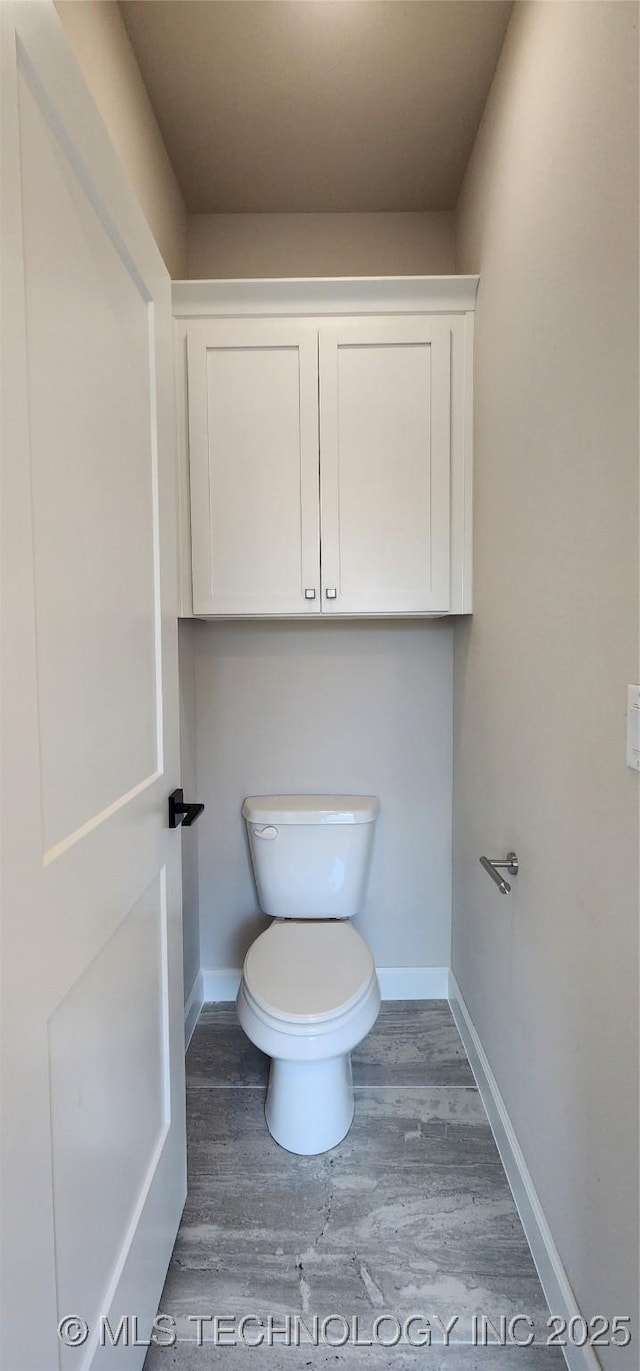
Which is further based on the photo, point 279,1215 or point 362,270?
point 362,270

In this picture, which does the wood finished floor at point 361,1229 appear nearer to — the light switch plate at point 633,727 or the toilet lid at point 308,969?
the toilet lid at point 308,969

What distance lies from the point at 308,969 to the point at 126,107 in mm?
1990

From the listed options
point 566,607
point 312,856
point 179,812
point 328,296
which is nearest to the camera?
point 566,607

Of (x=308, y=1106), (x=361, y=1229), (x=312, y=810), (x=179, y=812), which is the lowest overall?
(x=361, y=1229)

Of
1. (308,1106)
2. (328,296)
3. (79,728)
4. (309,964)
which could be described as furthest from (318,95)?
(308,1106)

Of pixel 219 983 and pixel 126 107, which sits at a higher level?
pixel 126 107

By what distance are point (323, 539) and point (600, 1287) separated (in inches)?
61.2

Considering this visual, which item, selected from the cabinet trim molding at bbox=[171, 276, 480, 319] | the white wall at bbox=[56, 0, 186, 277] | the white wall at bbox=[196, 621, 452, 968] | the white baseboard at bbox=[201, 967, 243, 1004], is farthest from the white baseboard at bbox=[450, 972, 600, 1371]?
the white wall at bbox=[56, 0, 186, 277]

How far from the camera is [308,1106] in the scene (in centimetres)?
142

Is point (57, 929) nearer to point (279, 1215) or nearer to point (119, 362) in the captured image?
point (119, 362)

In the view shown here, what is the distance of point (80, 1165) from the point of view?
74 cm

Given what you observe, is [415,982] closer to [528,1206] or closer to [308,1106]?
[308,1106]

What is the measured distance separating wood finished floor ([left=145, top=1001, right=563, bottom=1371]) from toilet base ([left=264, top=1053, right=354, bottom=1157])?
3cm

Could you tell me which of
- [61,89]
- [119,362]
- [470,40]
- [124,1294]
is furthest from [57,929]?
[470,40]
